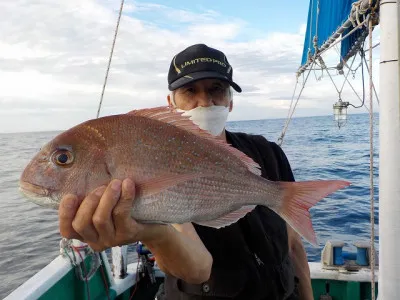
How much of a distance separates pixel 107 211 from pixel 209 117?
1.34 metres

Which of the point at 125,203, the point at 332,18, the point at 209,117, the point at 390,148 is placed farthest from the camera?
the point at 332,18

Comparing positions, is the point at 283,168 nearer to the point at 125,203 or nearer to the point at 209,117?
the point at 209,117

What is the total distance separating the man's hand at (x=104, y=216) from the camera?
62.4 inches

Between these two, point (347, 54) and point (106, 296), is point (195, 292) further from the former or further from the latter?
point (347, 54)

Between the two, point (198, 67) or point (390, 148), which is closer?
point (390, 148)

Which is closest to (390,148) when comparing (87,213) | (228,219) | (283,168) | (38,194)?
(283,168)

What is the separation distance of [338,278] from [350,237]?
15.6 feet

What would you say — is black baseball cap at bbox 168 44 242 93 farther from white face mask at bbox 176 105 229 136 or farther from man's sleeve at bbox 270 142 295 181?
man's sleeve at bbox 270 142 295 181

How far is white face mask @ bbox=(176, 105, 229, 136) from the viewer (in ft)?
9.03

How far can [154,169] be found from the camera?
1.69m

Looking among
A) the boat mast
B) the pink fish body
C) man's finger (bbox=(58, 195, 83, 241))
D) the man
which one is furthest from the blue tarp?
man's finger (bbox=(58, 195, 83, 241))

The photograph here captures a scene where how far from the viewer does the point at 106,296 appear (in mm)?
4203

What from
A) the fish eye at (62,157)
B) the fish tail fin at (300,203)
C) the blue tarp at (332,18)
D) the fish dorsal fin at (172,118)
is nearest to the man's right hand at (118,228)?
the fish eye at (62,157)

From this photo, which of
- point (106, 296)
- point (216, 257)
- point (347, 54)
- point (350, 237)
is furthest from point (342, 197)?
point (216, 257)
